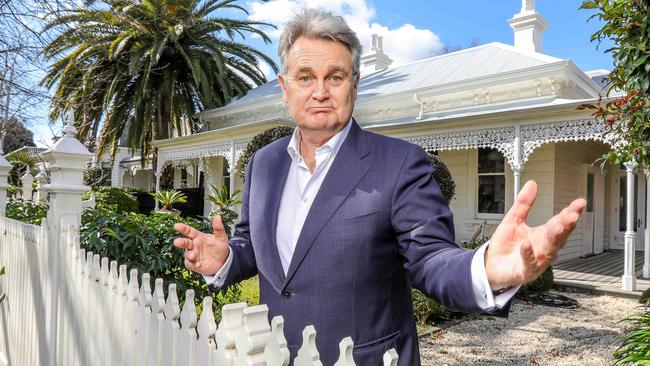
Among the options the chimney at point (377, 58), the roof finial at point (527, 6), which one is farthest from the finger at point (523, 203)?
the chimney at point (377, 58)

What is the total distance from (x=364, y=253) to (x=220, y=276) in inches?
25.6

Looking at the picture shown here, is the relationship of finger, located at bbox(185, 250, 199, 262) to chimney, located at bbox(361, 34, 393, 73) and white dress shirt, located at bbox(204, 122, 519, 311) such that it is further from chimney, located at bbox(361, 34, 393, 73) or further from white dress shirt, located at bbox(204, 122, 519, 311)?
chimney, located at bbox(361, 34, 393, 73)

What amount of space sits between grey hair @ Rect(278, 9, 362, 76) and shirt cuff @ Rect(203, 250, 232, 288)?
0.78m

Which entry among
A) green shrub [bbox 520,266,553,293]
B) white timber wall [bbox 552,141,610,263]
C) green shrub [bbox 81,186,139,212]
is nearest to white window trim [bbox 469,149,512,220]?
white timber wall [bbox 552,141,610,263]

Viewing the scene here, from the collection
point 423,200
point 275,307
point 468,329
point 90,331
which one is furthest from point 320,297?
point 468,329

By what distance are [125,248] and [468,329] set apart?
4259 mm

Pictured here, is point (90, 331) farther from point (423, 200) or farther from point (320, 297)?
point (423, 200)

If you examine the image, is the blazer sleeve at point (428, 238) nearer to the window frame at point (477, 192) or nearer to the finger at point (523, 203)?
the finger at point (523, 203)

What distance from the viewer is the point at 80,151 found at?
3.32 meters

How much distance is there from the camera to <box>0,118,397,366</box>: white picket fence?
1170mm

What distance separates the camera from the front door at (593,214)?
1212 cm

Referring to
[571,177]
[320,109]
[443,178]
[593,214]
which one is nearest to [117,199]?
[443,178]

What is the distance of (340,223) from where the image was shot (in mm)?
1474

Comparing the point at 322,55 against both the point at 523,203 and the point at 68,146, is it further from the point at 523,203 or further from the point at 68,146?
the point at 68,146
